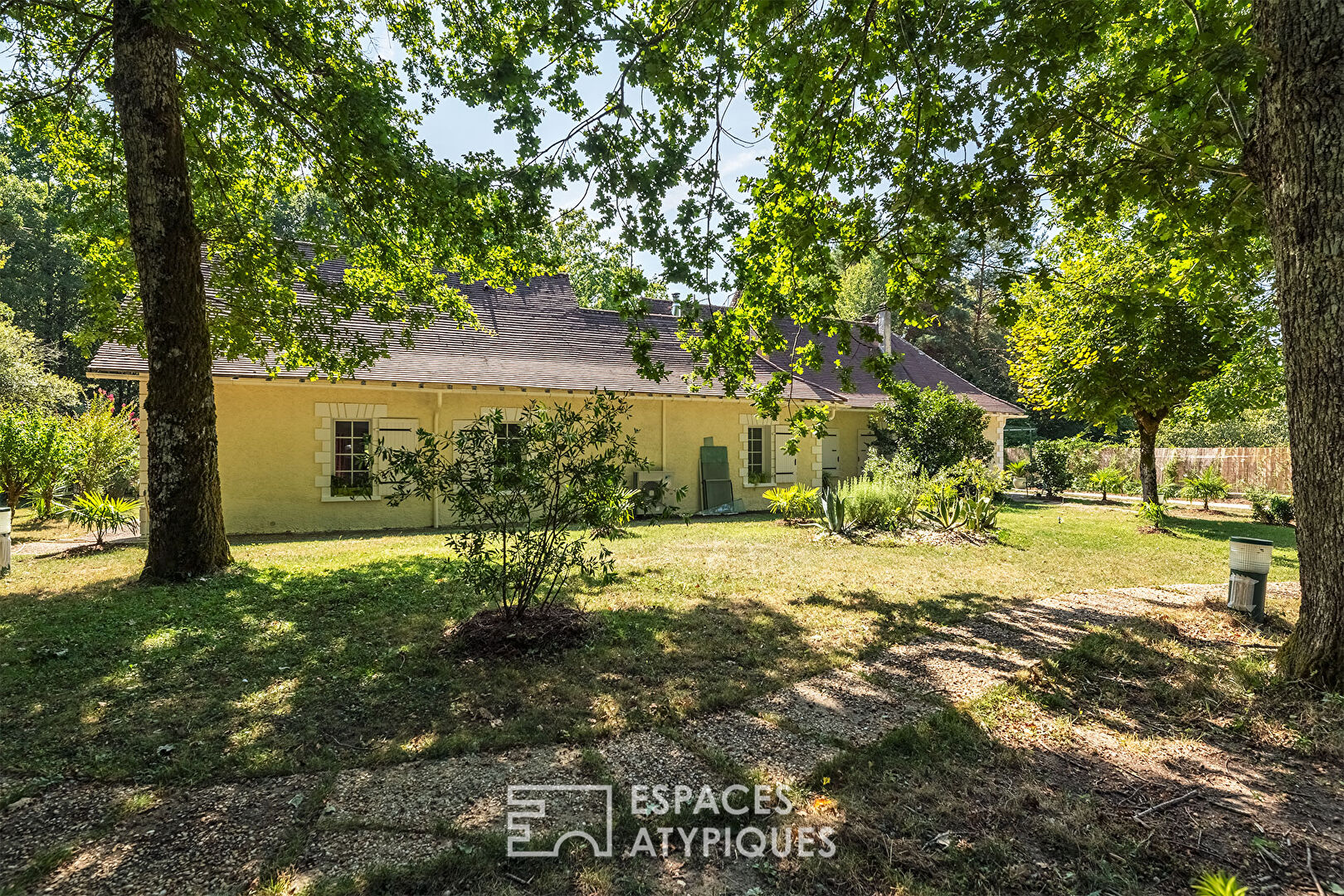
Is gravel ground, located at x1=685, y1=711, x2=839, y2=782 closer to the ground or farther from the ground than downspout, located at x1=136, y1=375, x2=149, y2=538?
closer to the ground

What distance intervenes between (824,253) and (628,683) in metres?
4.02

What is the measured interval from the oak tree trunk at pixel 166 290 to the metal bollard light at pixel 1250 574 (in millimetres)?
9779

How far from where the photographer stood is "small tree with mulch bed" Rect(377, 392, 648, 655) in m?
4.07

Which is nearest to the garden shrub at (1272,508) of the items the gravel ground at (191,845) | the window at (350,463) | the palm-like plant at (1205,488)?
the palm-like plant at (1205,488)

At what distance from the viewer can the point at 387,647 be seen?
169 inches

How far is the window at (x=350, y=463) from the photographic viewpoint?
412 inches

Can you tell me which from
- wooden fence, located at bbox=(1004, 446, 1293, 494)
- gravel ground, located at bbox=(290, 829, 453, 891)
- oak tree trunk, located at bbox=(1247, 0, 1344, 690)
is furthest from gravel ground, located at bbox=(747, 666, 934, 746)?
wooden fence, located at bbox=(1004, 446, 1293, 494)

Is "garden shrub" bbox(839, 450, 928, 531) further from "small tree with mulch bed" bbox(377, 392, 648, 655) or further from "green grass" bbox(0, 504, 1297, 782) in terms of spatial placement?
"small tree with mulch bed" bbox(377, 392, 648, 655)

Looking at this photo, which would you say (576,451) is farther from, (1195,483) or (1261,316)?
(1195,483)

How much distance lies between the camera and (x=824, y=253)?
542cm

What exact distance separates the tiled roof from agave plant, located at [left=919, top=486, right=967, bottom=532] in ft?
8.81

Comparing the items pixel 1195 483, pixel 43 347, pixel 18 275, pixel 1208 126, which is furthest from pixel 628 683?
pixel 18 275

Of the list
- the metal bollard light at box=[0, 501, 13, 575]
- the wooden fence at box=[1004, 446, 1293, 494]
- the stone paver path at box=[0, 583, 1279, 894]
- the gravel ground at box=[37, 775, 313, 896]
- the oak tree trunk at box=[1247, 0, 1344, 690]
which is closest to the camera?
the gravel ground at box=[37, 775, 313, 896]

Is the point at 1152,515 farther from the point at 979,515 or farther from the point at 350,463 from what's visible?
the point at 350,463
